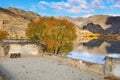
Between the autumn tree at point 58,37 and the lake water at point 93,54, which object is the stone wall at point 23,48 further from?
the lake water at point 93,54

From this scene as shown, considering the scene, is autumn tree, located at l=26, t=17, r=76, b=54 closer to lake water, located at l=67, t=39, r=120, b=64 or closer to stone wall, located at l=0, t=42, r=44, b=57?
stone wall, located at l=0, t=42, r=44, b=57

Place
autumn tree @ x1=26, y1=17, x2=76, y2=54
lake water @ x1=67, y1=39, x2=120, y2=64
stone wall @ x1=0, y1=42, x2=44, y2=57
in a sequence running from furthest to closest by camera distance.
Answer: lake water @ x1=67, y1=39, x2=120, y2=64 < autumn tree @ x1=26, y1=17, x2=76, y2=54 < stone wall @ x1=0, y1=42, x2=44, y2=57

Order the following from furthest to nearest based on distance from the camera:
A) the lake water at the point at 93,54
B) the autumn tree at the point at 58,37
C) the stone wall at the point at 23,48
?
the lake water at the point at 93,54 → the autumn tree at the point at 58,37 → the stone wall at the point at 23,48

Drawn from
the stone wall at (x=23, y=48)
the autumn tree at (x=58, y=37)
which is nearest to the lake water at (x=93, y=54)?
the autumn tree at (x=58, y=37)

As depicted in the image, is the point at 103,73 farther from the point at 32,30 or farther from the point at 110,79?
the point at 32,30

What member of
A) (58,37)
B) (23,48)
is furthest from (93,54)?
(23,48)

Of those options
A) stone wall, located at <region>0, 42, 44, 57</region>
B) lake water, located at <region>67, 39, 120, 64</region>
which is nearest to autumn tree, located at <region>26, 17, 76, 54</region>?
stone wall, located at <region>0, 42, 44, 57</region>

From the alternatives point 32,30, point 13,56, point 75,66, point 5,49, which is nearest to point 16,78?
point 75,66

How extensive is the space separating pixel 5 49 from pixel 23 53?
4.59 m

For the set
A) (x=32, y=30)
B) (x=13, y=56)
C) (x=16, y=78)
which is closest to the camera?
(x=16, y=78)

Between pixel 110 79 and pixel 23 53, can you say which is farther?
pixel 23 53

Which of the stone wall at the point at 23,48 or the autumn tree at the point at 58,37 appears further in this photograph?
the autumn tree at the point at 58,37

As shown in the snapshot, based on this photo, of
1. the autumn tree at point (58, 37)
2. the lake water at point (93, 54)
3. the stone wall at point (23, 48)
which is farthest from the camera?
the lake water at point (93, 54)

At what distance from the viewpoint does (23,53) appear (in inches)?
2402
